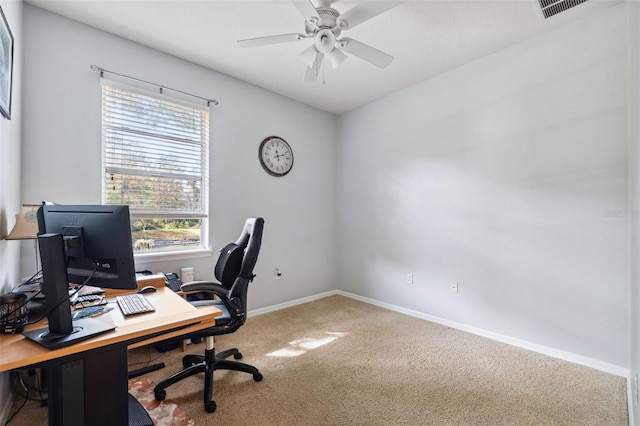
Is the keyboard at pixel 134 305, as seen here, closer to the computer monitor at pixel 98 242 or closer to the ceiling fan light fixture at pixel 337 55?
the computer monitor at pixel 98 242

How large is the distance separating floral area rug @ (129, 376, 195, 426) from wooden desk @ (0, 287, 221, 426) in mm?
484

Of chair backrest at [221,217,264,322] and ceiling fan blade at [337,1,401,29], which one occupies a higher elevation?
ceiling fan blade at [337,1,401,29]

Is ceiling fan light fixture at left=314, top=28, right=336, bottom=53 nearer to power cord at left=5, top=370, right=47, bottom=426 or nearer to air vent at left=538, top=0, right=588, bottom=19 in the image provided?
air vent at left=538, top=0, right=588, bottom=19

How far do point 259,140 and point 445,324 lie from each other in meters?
2.91

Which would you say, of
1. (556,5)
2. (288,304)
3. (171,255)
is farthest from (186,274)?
(556,5)

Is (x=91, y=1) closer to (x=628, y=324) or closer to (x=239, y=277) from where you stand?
(x=239, y=277)

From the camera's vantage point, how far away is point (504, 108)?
2734 mm

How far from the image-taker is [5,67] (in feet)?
5.31

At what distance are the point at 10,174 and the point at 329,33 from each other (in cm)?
223

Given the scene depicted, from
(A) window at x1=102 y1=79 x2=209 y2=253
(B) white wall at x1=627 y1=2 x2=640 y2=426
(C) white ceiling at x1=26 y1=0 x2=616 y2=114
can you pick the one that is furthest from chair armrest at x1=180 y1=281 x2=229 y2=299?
(B) white wall at x1=627 y1=2 x2=640 y2=426

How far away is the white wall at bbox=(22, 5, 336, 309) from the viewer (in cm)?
222

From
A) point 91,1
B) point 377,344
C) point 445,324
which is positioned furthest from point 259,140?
point 445,324

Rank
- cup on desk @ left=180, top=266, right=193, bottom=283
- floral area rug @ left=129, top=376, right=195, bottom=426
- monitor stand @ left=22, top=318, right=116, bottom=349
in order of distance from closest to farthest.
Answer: monitor stand @ left=22, top=318, right=116, bottom=349 < floral area rug @ left=129, top=376, right=195, bottom=426 < cup on desk @ left=180, top=266, right=193, bottom=283

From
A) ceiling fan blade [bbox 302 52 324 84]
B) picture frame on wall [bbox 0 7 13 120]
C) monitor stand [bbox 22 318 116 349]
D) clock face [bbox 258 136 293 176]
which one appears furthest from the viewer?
clock face [bbox 258 136 293 176]
